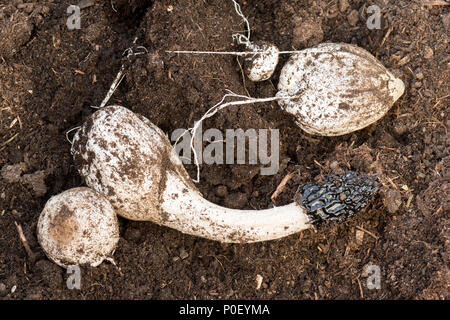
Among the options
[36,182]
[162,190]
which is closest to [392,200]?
[162,190]

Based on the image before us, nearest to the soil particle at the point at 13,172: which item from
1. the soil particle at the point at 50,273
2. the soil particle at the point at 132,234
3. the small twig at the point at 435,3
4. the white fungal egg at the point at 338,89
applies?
the soil particle at the point at 50,273

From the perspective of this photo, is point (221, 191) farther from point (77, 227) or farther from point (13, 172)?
point (13, 172)

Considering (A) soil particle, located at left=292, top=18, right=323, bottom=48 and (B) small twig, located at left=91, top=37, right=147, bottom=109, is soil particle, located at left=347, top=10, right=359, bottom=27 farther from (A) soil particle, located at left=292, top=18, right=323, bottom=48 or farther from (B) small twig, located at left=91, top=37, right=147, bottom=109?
(B) small twig, located at left=91, top=37, right=147, bottom=109

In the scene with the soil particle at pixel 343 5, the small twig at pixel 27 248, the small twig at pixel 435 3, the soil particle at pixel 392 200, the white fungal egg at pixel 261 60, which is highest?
the small twig at pixel 435 3

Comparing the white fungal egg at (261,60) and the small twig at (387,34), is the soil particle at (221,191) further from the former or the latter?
the small twig at (387,34)

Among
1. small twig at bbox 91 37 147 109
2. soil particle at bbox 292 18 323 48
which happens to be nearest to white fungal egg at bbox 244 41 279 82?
soil particle at bbox 292 18 323 48

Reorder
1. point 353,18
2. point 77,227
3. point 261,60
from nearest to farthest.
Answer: point 77,227, point 261,60, point 353,18
